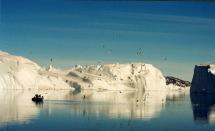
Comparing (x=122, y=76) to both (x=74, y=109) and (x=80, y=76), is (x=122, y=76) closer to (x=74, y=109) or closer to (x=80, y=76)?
(x=80, y=76)

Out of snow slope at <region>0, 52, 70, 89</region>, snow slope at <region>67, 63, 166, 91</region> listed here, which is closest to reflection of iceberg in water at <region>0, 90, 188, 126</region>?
snow slope at <region>0, 52, 70, 89</region>

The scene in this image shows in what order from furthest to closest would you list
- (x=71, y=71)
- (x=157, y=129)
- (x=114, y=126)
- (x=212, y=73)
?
(x=71, y=71)
(x=212, y=73)
(x=114, y=126)
(x=157, y=129)

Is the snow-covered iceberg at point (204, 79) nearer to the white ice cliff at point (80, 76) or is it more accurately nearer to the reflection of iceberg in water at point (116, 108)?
the white ice cliff at point (80, 76)

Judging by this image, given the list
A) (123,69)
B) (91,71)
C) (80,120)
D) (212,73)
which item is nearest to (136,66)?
(123,69)

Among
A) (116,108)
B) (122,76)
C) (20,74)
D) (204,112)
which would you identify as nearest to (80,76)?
(122,76)

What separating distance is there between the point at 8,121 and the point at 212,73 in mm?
43622

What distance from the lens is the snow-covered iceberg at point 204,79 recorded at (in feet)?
198

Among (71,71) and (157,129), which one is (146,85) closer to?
(71,71)

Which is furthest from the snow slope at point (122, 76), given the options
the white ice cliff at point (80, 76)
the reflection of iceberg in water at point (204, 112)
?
the reflection of iceberg in water at point (204, 112)

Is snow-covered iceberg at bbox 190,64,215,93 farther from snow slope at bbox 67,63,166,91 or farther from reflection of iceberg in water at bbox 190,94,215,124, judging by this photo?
reflection of iceberg in water at bbox 190,94,215,124

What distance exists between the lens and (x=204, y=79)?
61.8 m

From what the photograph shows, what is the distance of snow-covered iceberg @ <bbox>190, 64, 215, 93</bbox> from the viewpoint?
60.5 metres

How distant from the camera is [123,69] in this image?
80375 millimetres

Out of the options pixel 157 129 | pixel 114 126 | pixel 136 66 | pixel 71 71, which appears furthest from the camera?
pixel 136 66
